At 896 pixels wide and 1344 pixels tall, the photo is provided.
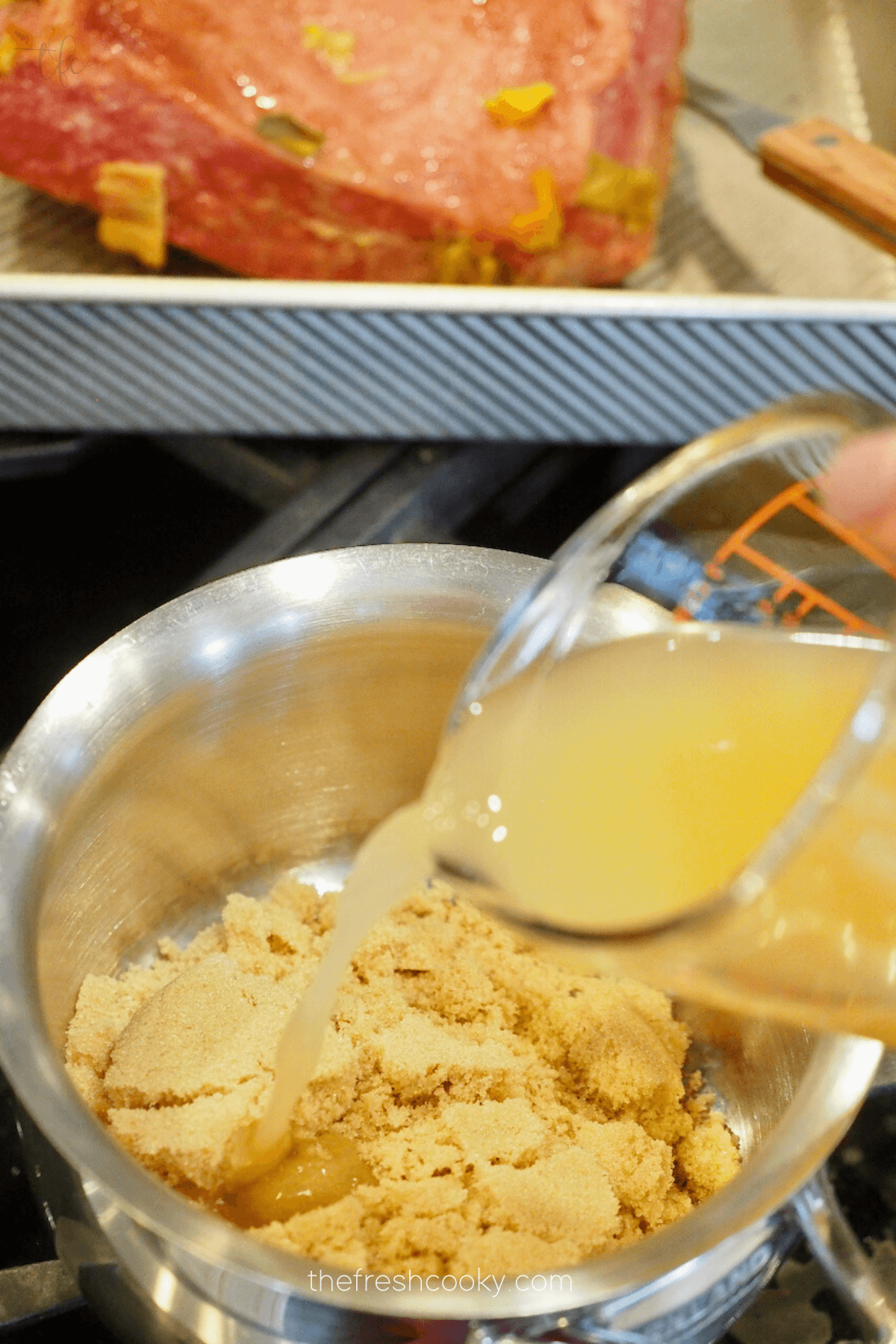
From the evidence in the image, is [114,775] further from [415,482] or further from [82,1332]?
[415,482]

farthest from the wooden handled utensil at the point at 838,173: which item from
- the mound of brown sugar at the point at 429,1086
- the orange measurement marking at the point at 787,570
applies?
the mound of brown sugar at the point at 429,1086

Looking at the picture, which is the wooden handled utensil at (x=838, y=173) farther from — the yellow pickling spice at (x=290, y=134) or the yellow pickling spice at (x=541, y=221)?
the yellow pickling spice at (x=290, y=134)

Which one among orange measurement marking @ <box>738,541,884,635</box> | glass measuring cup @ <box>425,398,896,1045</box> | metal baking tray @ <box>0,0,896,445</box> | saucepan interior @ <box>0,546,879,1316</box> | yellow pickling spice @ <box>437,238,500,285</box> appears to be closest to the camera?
glass measuring cup @ <box>425,398,896,1045</box>

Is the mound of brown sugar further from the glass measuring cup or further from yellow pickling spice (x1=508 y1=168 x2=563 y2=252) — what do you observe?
yellow pickling spice (x1=508 y1=168 x2=563 y2=252)

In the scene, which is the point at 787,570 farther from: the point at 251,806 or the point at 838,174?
the point at 838,174

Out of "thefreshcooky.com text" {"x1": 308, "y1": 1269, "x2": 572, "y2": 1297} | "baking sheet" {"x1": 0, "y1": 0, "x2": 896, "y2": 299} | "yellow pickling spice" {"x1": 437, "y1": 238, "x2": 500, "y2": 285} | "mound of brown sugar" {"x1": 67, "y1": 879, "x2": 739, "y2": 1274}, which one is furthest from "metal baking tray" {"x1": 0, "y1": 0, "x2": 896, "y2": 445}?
"thefreshcooky.com text" {"x1": 308, "y1": 1269, "x2": 572, "y2": 1297}

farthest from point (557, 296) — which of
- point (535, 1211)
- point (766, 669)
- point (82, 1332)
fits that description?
point (82, 1332)

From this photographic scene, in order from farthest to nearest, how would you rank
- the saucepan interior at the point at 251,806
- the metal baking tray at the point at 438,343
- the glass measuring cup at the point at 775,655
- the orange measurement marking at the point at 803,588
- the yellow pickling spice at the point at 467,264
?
the yellow pickling spice at the point at 467,264 < the metal baking tray at the point at 438,343 < the orange measurement marking at the point at 803,588 < the saucepan interior at the point at 251,806 < the glass measuring cup at the point at 775,655
